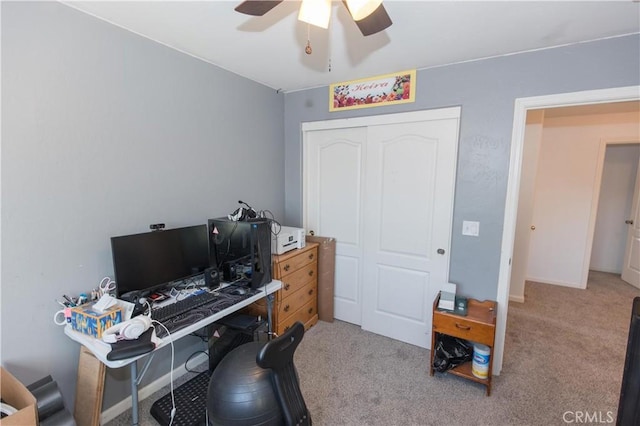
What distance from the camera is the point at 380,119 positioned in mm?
2637

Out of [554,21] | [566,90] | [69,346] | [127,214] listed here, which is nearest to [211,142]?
[127,214]

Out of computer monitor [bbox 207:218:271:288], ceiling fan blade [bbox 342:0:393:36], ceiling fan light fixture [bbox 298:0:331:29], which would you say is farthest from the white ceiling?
computer monitor [bbox 207:218:271:288]

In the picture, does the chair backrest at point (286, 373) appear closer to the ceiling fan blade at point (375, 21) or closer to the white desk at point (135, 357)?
the white desk at point (135, 357)

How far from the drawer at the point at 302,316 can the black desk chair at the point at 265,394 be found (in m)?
1.13

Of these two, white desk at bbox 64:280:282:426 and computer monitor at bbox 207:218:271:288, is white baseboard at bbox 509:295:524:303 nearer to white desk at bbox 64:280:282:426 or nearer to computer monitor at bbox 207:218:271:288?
computer monitor at bbox 207:218:271:288

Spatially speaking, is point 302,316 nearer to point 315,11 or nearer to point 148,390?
point 148,390

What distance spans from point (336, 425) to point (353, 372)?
528mm

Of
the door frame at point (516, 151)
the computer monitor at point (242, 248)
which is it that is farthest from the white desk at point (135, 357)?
the door frame at point (516, 151)

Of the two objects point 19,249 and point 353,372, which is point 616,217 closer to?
point 353,372

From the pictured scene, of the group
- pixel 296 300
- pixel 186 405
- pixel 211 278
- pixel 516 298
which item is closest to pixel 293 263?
pixel 296 300

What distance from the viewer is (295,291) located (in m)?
2.70

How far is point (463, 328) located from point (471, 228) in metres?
0.79

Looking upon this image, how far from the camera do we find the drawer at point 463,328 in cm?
202

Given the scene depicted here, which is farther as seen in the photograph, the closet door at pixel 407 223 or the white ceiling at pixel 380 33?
the closet door at pixel 407 223
